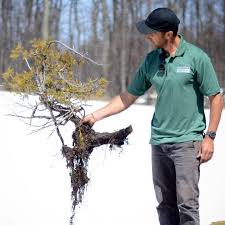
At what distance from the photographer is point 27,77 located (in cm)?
318

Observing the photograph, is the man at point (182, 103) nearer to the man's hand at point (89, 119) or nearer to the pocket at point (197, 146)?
the pocket at point (197, 146)

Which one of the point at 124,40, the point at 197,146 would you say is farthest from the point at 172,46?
the point at 124,40

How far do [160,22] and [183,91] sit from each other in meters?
0.42

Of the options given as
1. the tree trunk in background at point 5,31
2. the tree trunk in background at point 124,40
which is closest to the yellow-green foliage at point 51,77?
Result: the tree trunk in background at point 124,40

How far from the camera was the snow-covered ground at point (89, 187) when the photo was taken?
4527 mm

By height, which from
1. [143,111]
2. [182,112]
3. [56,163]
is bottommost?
[143,111]

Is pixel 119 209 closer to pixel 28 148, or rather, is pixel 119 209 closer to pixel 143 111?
pixel 28 148

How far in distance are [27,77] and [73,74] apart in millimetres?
343

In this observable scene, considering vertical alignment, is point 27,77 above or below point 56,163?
above

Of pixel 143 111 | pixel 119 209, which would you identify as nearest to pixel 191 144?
pixel 119 209

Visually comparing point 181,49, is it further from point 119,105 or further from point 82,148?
point 82,148

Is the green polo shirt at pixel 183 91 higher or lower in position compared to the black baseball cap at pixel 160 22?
lower

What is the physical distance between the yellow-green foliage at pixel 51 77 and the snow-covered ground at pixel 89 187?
543mm

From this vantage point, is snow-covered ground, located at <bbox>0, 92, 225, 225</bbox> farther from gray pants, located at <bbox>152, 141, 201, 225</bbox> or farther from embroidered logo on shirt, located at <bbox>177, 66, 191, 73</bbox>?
embroidered logo on shirt, located at <bbox>177, 66, 191, 73</bbox>
